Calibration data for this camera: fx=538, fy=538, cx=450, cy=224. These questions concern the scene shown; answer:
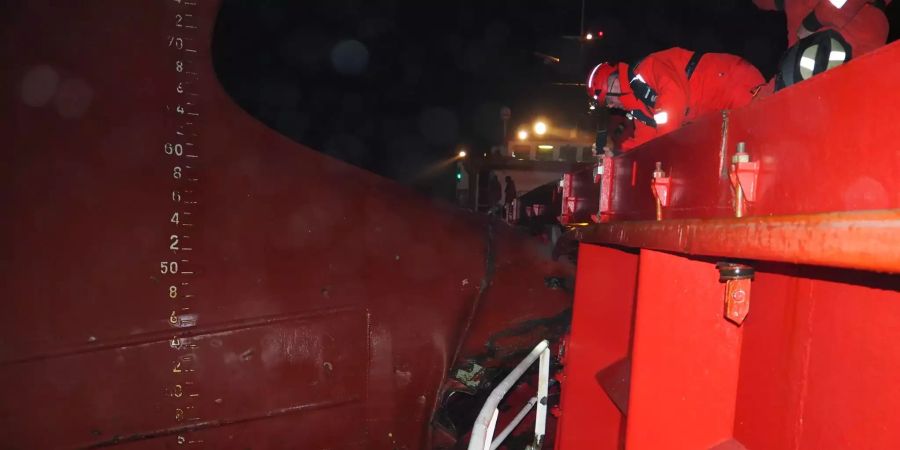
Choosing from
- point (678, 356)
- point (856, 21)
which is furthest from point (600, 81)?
point (678, 356)

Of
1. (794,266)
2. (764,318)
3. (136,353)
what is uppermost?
(794,266)

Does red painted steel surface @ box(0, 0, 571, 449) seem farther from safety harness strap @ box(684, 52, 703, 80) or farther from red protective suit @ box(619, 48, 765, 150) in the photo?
safety harness strap @ box(684, 52, 703, 80)

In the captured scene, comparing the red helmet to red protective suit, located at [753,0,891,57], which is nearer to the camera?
red protective suit, located at [753,0,891,57]

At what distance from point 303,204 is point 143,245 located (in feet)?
3.08

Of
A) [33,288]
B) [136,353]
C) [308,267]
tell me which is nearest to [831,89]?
[308,267]

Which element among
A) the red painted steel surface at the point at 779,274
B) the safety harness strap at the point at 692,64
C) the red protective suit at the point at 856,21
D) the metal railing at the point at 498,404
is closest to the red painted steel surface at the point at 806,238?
the red painted steel surface at the point at 779,274

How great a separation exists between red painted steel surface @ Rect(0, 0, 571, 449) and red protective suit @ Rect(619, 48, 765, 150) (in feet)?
6.55

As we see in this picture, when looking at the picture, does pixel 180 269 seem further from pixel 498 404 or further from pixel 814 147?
pixel 814 147

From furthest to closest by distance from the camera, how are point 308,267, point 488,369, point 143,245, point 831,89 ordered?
point 488,369 → point 308,267 → point 143,245 → point 831,89

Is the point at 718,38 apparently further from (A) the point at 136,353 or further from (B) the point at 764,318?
(A) the point at 136,353

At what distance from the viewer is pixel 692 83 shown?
12.4 feet

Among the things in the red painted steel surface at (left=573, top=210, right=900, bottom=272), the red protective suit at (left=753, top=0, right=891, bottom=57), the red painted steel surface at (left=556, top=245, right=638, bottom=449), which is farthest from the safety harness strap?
the red painted steel surface at (left=573, top=210, right=900, bottom=272)

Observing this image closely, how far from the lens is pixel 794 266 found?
61.1 inches

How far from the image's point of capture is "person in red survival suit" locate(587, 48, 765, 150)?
11.9 ft
